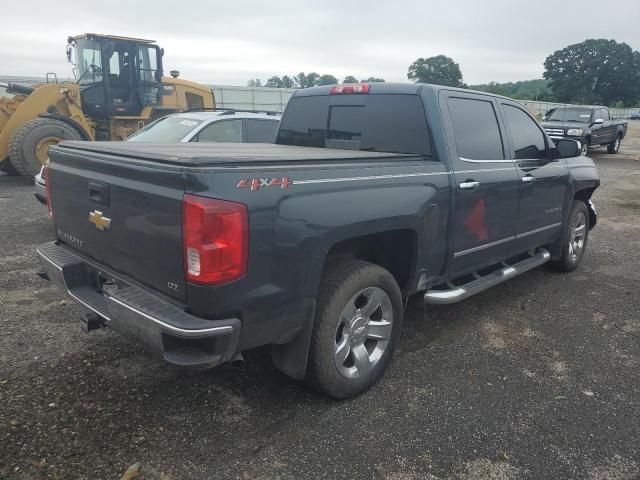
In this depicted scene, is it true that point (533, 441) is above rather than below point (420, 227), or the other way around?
below

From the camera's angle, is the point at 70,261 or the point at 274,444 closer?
the point at 274,444

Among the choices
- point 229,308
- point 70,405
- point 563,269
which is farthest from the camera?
point 563,269

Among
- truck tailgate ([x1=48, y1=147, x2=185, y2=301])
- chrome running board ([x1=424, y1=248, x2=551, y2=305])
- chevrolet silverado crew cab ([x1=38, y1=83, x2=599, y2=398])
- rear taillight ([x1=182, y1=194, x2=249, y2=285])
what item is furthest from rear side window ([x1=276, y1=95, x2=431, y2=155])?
truck tailgate ([x1=48, y1=147, x2=185, y2=301])

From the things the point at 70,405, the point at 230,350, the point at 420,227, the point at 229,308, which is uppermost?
the point at 420,227

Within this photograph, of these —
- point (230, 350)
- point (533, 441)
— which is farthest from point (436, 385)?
point (230, 350)

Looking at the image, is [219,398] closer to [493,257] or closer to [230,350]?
[230,350]

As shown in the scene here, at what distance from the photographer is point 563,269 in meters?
5.79

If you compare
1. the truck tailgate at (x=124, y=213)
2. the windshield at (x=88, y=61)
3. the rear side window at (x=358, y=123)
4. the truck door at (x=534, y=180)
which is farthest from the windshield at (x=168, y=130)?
the windshield at (x=88, y=61)

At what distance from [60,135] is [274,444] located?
1000cm

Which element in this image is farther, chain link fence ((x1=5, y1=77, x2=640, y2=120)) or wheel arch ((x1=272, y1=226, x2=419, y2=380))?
chain link fence ((x1=5, y1=77, x2=640, y2=120))

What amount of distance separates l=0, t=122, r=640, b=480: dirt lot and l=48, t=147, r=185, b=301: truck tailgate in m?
0.82

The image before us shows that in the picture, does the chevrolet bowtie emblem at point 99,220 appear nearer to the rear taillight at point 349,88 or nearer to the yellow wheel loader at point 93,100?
the rear taillight at point 349,88

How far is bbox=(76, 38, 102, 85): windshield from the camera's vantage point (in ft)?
40.2

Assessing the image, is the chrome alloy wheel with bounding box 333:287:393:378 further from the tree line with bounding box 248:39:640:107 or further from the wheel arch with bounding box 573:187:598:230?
the tree line with bounding box 248:39:640:107
